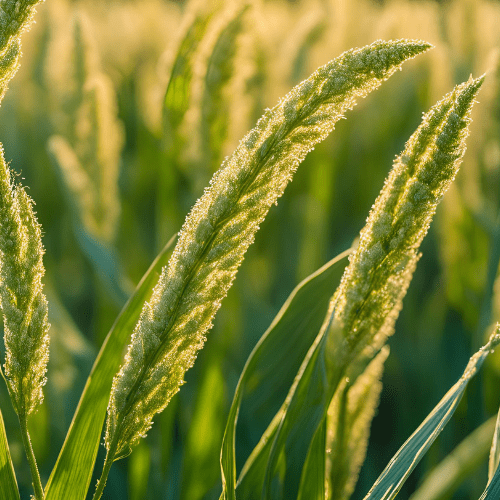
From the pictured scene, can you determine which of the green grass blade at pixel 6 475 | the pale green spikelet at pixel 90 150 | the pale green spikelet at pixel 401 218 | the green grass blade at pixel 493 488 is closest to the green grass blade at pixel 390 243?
the pale green spikelet at pixel 401 218

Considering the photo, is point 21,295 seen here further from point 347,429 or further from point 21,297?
point 347,429

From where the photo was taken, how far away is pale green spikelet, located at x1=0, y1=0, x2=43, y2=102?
0.98 feet

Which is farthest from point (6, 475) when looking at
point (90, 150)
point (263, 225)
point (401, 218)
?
point (263, 225)

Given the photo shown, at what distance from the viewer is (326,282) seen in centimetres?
54

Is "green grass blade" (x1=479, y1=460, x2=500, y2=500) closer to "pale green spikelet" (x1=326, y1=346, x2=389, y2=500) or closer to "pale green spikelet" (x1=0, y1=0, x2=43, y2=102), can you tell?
"pale green spikelet" (x1=326, y1=346, x2=389, y2=500)

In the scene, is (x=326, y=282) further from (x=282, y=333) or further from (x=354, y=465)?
(x=354, y=465)

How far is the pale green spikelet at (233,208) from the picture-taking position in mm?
309

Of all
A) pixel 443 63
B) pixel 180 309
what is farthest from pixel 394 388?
pixel 180 309

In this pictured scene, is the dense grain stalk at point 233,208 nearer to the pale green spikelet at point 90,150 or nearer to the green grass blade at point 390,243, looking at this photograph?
the green grass blade at point 390,243

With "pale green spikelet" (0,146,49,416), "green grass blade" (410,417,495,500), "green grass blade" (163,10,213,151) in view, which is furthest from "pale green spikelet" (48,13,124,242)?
"green grass blade" (410,417,495,500)

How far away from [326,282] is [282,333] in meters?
0.07

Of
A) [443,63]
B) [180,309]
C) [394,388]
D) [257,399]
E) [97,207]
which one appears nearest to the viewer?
[180,309]

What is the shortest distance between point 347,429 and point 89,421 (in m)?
0.21

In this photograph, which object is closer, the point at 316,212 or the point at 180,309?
the point at 180,309
